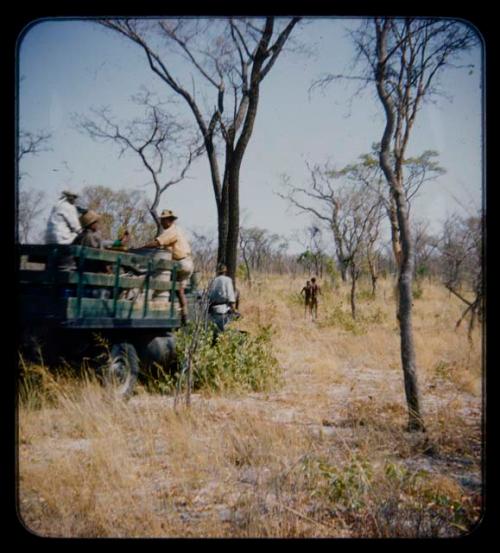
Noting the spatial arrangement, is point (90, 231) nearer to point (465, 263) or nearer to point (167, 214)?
point (167, 214)

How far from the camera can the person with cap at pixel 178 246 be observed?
4023mm

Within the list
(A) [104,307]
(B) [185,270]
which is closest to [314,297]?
(B) [185,270]

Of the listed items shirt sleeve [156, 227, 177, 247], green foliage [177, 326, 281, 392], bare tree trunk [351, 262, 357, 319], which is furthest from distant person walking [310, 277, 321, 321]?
shirt sleeve [156, 227, 177, 247]

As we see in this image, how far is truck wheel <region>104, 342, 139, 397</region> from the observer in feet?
13.8

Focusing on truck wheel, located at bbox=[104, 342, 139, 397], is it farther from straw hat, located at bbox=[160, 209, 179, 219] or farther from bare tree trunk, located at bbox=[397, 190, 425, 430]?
bare tree trunk, located at bbox=[397, 190, 425, 430]

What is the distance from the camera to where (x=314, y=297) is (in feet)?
21.1

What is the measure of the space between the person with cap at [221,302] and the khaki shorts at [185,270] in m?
0.27

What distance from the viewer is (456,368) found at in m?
3.51

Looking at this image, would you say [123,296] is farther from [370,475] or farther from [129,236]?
[370,475]

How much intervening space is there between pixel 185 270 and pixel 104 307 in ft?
3.05

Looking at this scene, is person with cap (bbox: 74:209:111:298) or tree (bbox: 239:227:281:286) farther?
tree (bbox: 239:227:281:286)

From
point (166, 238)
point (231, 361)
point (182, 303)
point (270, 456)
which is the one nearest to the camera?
point (270, 456)

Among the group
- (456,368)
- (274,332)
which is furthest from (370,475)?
(274,332)

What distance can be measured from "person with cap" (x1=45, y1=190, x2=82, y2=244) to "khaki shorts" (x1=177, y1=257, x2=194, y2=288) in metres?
1.19
